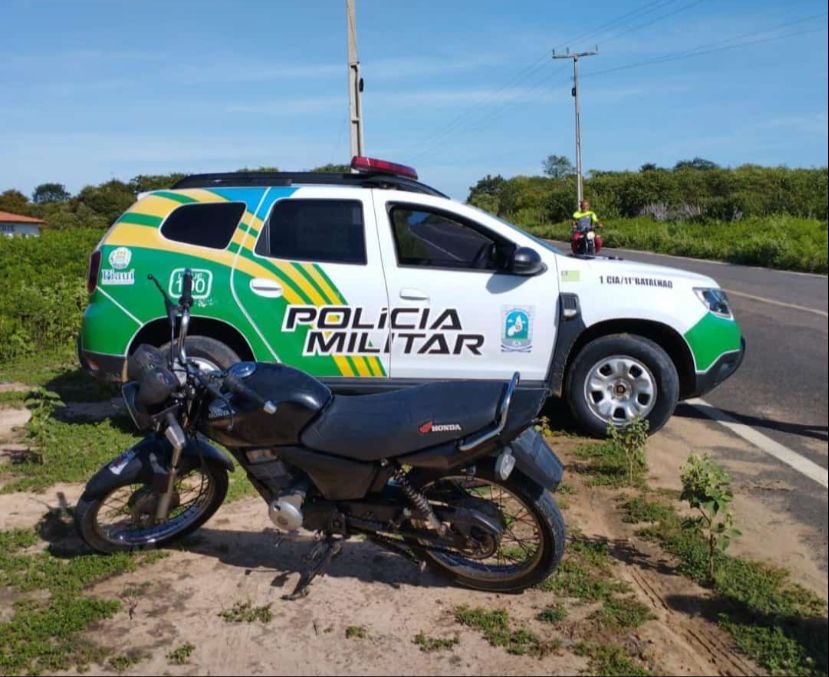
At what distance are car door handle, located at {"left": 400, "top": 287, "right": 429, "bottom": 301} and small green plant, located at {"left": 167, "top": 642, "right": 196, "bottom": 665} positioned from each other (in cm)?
290

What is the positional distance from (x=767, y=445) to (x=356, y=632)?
67.8 inches

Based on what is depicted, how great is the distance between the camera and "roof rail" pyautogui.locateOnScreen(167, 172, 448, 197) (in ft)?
19.4

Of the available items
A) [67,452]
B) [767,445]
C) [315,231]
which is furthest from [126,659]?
[315,231]

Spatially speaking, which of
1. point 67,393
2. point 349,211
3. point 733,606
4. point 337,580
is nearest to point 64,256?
point 67,393

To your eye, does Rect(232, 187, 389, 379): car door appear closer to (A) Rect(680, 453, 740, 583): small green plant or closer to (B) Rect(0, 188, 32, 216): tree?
(A) Rect(680, 453, 740, 583): small green plant

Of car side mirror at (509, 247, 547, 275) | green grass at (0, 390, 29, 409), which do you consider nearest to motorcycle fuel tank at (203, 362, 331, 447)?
car side mirror at (509, 247, 547, 275)

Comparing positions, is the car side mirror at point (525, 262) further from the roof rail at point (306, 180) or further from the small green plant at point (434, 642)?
the small green plant at point (434, 642)

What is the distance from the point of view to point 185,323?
364 centimetres

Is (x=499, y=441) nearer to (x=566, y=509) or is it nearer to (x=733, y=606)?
(x=733, y=606)

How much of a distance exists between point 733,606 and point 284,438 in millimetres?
1884

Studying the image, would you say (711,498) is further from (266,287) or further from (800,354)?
(266,287)

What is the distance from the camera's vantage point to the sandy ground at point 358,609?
2.95m

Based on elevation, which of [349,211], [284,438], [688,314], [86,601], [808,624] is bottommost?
[86,601]

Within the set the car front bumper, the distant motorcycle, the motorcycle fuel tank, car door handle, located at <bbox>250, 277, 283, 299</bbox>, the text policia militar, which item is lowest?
the car front bumper
